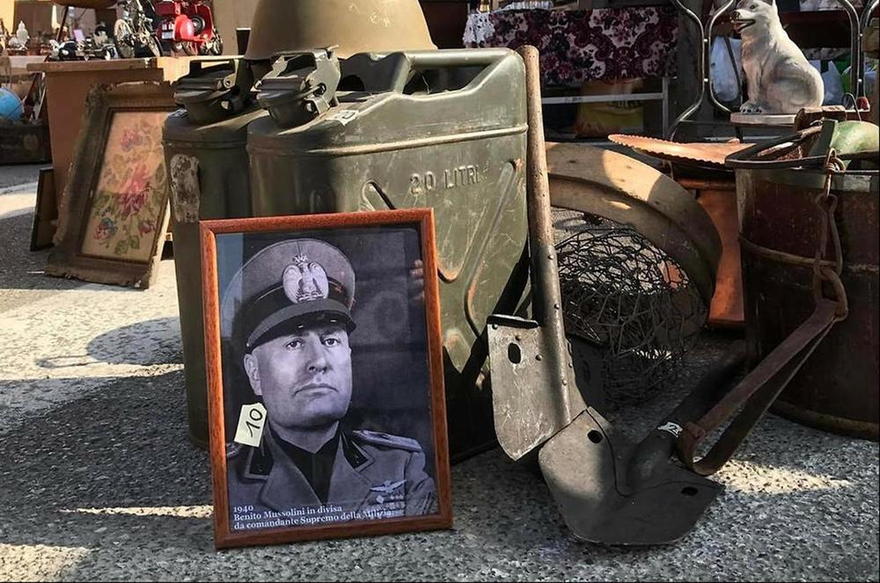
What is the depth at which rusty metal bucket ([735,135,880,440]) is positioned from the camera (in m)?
2.38

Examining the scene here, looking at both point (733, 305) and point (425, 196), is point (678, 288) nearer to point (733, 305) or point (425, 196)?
point (733, 305)


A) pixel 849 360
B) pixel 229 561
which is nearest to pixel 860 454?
pixel 849 360

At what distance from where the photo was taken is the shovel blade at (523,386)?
2.25 m

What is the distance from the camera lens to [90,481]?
8.30 ft

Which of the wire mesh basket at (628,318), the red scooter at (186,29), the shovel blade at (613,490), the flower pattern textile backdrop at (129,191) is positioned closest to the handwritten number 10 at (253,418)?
the shovel blade at (613,490)

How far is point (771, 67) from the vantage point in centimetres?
378

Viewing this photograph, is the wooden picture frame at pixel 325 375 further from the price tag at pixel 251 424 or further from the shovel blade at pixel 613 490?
the shovel blade at pixel 613 490

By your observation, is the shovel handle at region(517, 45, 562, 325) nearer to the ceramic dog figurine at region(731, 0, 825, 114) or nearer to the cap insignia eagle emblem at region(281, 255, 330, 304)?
the cap insignia eagle emblem at region(281, 255, 330, 304)

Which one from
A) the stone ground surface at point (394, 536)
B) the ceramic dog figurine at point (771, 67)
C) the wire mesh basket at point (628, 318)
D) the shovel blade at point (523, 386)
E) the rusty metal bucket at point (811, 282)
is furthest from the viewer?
the ceramic dog figurine at point (771, 67)

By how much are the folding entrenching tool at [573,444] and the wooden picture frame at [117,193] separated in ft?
8.84

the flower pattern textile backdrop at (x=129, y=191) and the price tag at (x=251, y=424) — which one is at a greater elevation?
the flower pattern textile backdrop at (x=129, y=191)

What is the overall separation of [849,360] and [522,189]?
91 centimetres

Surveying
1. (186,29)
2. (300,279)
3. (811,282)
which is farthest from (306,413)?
(186,29)

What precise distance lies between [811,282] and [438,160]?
3.28 ft
